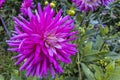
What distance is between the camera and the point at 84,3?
185 centimetres

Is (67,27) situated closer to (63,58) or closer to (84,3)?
(63,58)

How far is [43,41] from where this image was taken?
1.19 meters

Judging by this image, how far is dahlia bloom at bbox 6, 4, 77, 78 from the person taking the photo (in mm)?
1155

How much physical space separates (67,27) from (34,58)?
0.53 feet

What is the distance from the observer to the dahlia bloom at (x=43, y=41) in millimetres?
1155

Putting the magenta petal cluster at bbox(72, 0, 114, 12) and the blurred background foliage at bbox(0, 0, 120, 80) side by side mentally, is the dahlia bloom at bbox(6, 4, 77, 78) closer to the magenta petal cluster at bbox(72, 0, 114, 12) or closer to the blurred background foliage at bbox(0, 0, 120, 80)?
the blurred background foliage at bbox(0, 0, 120, 80)

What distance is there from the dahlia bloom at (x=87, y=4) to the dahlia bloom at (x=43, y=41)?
643 millimetres

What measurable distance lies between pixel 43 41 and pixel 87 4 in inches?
27.7

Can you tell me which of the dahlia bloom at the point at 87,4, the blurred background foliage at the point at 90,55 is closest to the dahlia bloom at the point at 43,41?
the blurred background foliage at the point at 90,55

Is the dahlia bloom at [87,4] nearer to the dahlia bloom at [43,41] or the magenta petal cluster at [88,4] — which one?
the magenta petal cluster at [88,4]

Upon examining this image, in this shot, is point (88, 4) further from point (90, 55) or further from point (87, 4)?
point (90, 55)

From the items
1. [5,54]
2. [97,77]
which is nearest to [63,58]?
[97,77]

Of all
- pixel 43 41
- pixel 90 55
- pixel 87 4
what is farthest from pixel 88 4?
pixel 43 41

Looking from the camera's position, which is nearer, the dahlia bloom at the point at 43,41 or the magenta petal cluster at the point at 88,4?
the dahlia bloom at the point at 43,41
